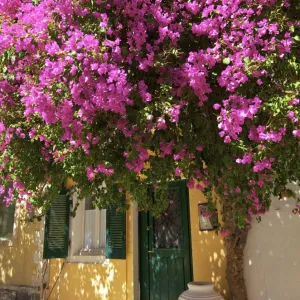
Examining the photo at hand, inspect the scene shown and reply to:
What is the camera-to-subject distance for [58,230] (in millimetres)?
7586

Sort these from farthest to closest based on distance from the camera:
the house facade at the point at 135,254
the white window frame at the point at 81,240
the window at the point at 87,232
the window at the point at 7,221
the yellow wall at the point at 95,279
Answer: the window at the point at 7,221, the window at the point at 87,232, the white window frame at the point at 81,240, the yellow wall at the point at 95,279, the house facade at the point at 135,254

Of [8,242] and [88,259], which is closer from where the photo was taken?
[88,259]

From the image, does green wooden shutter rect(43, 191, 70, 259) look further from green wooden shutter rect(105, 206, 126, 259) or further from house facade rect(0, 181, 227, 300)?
green wooden shutter rect(105, 206, 126, 259)

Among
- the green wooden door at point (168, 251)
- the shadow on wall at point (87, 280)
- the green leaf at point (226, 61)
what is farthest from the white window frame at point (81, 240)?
the green leaf at point (226, 61)

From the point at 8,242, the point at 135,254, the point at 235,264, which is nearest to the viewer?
the point at 235,264

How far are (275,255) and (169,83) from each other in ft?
11.3

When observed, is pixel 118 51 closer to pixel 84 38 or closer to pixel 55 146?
pixel 84 38

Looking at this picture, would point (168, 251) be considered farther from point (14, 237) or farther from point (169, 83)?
point (14, 237)

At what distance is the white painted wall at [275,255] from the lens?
506cm

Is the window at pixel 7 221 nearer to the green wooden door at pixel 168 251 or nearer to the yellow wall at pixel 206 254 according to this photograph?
the green wooden door at pixel 168 251

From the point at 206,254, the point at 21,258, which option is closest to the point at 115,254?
the point at 206,254

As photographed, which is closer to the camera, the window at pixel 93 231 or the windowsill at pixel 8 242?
the window at pixel 93 231

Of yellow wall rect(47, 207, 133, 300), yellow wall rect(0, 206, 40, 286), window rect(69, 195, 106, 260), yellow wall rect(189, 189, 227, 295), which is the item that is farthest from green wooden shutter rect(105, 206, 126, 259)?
yellow wall rect(0, 206, 40, 286)

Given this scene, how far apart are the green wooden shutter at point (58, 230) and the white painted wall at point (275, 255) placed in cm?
382
